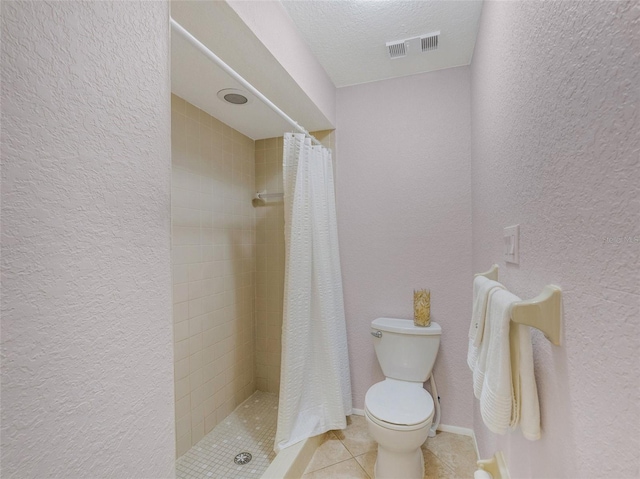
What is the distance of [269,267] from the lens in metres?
2.33

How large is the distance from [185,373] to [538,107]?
1.96 m

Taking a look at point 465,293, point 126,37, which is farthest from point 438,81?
point 126,37

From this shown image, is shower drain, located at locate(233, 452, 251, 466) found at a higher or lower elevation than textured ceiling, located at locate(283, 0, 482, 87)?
lower

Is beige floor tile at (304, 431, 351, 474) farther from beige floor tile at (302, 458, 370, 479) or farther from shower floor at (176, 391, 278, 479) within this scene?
shower floor at (176, 391, 278, 479)

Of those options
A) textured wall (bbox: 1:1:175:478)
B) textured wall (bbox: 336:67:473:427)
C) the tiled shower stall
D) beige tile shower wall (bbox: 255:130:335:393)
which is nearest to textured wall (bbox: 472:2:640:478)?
textured wall (bbox: 1:1:175:478)

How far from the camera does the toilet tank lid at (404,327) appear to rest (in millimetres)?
1771

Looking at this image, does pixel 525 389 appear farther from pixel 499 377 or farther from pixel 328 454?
pixel 328 454

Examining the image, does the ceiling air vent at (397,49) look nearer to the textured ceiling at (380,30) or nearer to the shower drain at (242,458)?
the textured ceiling at (380,30)

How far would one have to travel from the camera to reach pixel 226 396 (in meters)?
2.02

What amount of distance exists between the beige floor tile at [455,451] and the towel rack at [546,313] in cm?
144

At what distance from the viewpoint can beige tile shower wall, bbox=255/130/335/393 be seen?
2.30 m

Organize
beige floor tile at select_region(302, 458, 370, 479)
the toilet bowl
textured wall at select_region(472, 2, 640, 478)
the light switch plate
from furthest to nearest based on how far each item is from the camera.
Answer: beige floor tile at select_region(302, 458, 370, 479), the toilet bowl, the light switch plate, textured wall at select_region(472, 2, 640, 478)

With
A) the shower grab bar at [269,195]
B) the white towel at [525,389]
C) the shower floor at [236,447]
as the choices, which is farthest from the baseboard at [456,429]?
the shower grab bar at [269,195]

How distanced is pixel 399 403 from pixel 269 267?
130cm
